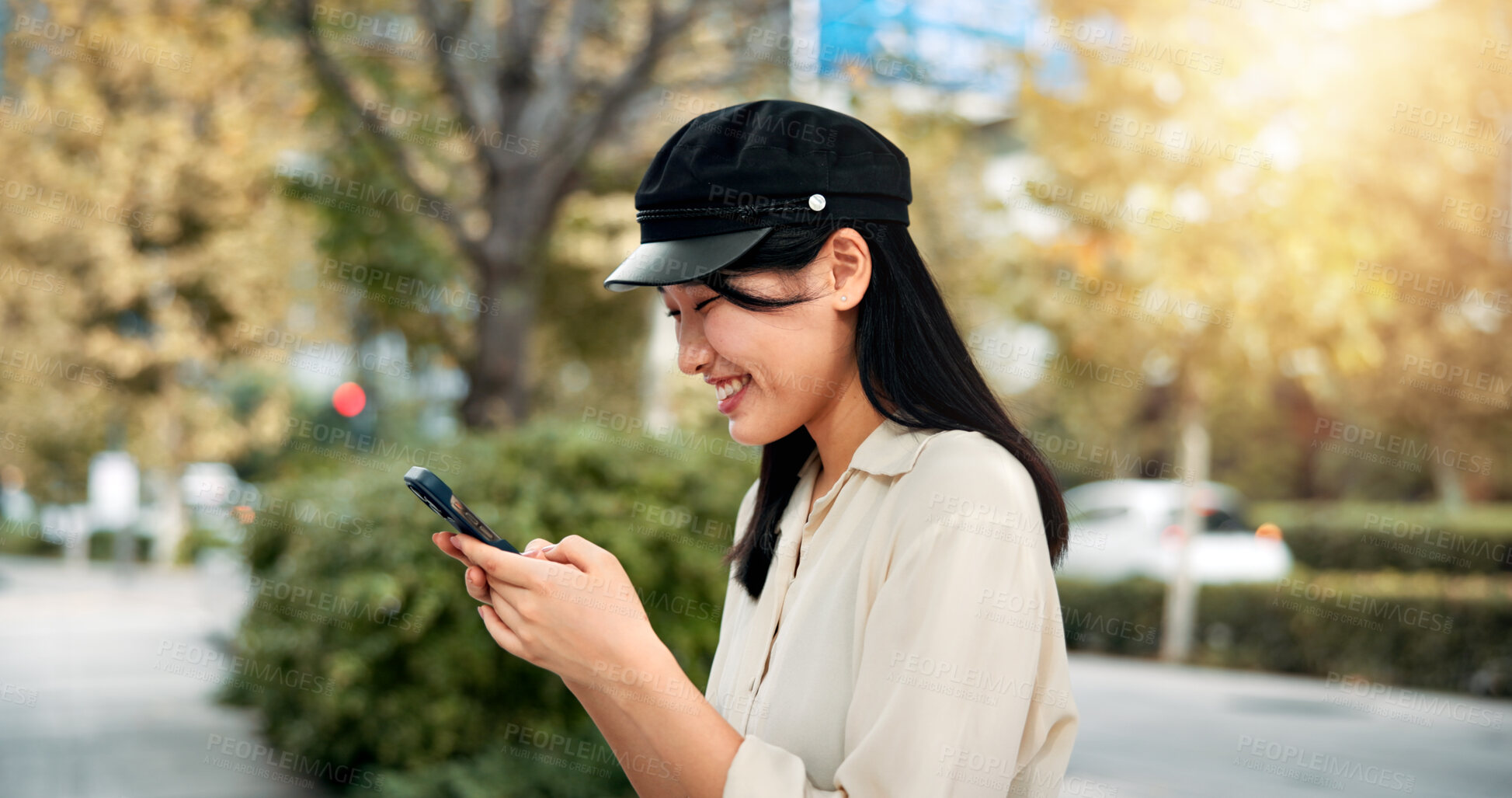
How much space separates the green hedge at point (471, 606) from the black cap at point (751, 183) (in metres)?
3.86

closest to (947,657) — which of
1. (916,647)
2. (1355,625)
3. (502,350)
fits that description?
(916,647)

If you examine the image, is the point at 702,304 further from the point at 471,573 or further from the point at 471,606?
the point at 471,606

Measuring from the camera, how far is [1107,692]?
35.2 feet

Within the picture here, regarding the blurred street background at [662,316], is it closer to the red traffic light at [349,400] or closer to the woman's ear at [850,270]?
the red traffic light at [349,400]

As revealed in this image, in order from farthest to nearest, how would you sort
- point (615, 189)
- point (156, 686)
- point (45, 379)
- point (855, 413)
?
1. point (45, 379)
2. point (156, 686)
3. point (615, 189)
4. point (855, 413)

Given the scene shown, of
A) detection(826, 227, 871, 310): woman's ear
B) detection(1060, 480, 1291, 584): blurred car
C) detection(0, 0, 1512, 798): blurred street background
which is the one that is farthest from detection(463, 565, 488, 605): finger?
detection(1060, 480, 1291, 584): blurred car

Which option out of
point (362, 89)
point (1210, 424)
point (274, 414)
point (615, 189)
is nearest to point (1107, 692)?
point (615, 189)

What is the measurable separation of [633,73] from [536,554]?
575 centimetres

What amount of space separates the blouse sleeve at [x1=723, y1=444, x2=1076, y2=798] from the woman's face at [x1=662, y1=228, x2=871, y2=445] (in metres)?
0.24

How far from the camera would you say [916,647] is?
4.18 ft

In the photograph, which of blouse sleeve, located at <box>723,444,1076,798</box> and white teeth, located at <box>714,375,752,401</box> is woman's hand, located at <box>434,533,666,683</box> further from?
white teeth, located at <box>714,375,752,401</box>

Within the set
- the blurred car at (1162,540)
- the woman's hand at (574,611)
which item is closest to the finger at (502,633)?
the woman's hand at (574,611)

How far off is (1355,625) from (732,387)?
1084 centimetres

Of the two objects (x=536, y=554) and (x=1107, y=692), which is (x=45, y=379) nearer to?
(x=1107, y=692)
